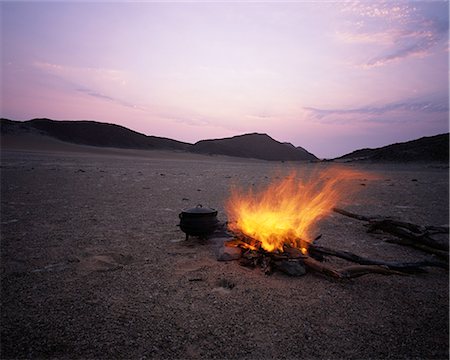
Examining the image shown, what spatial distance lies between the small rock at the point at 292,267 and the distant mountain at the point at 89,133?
75.5 meters

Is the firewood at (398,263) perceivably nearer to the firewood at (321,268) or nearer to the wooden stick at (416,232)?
the firewood at (321,268)

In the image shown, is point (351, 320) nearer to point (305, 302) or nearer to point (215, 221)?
point (305, 302)

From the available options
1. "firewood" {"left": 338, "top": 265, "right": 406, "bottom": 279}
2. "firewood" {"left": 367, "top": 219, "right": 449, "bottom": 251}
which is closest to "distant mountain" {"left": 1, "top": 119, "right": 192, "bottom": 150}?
"firewood" {"left": 367, "top": 219, "right": 449, "bottom": 251}

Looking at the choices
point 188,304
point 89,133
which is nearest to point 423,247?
point 188,304

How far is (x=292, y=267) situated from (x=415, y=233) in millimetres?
3532

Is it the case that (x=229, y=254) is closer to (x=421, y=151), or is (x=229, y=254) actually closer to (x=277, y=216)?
(x=277, y=216)

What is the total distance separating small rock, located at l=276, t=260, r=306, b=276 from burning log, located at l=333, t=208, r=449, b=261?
9.30ft

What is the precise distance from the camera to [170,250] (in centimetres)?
564

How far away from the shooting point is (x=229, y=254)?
516 cm

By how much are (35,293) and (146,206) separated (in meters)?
6.00

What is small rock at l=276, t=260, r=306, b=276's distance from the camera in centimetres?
454

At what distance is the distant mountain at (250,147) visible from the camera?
284ft

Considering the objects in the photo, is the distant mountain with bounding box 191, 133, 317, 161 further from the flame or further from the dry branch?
the dry branch

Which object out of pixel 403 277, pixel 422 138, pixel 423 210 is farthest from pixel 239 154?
pixel 403 277
